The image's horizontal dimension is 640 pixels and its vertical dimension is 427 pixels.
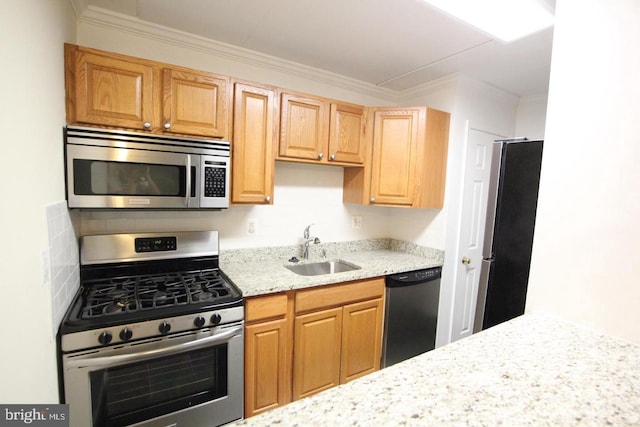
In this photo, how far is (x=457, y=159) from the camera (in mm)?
2582

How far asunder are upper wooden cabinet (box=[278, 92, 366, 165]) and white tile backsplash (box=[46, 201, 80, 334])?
1.25m

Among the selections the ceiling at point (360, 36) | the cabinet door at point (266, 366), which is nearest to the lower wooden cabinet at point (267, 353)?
the cabinet door at point (266, 366)

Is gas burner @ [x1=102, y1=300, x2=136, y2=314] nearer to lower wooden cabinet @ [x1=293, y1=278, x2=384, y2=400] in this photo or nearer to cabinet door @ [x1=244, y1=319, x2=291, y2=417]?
cabinet door @ [x1=244, y1=319, x2=291, y2=417]

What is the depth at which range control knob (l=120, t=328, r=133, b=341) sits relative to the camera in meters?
1.34

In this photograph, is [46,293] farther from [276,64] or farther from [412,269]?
[412,269]

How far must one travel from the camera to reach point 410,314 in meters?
2.38

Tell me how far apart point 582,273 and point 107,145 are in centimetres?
213

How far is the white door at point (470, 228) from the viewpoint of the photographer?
8.78 feet

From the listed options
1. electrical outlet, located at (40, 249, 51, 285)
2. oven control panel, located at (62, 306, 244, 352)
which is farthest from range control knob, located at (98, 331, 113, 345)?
electrical outlet, located at (40, 249, 51, 285)

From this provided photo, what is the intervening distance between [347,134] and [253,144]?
2.61 feet

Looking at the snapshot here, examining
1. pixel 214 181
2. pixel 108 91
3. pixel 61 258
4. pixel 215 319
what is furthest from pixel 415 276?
pixel 108 91

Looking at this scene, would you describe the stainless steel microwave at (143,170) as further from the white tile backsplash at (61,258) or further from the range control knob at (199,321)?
the range control knob at (199,321)

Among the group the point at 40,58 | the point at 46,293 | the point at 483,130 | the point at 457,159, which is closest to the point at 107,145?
the point at 40,58

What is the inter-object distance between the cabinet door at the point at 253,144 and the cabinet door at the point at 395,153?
0.94m
